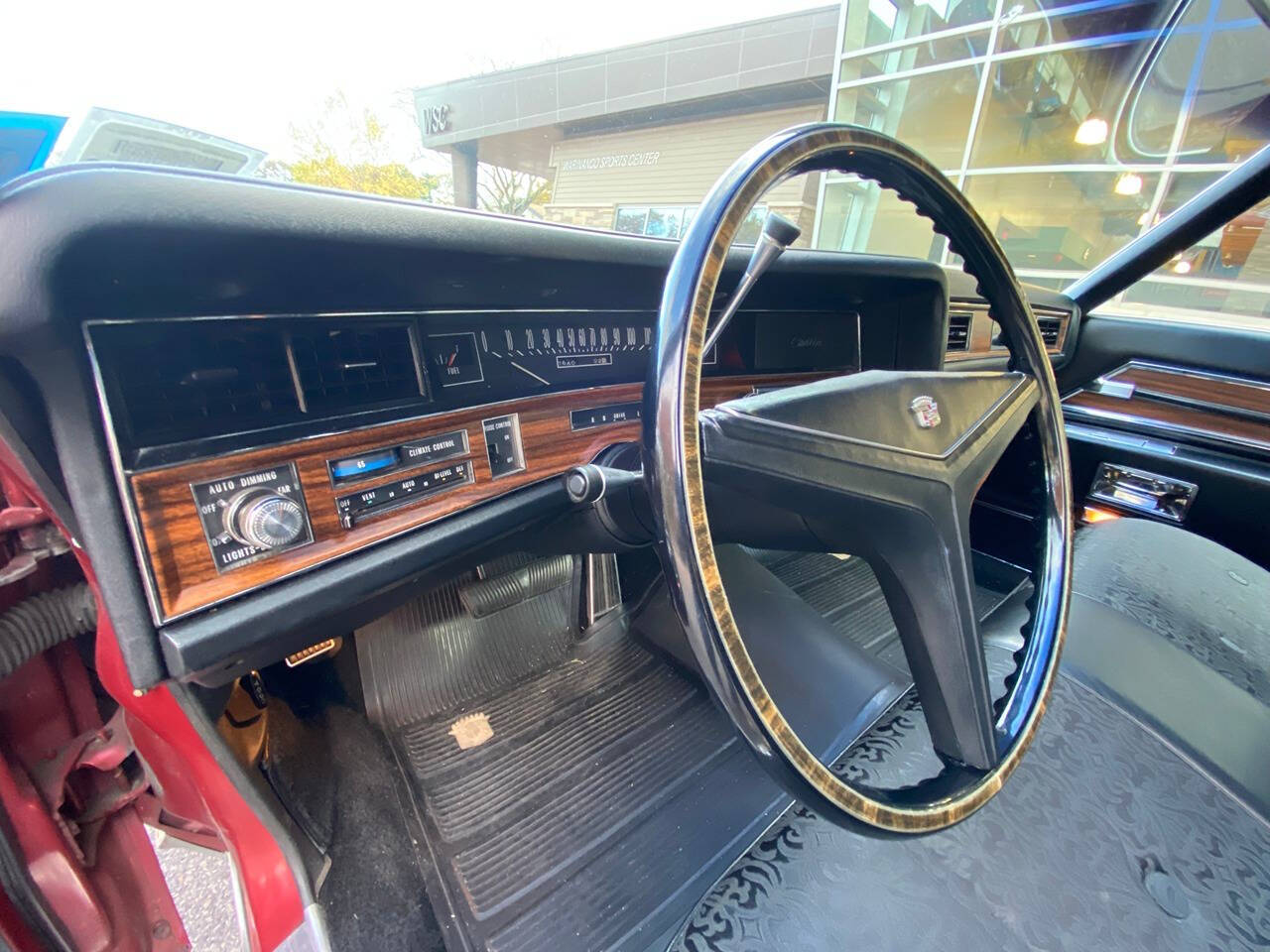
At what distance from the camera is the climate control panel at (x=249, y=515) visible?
64 cm

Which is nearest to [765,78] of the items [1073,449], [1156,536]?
[1073,449]

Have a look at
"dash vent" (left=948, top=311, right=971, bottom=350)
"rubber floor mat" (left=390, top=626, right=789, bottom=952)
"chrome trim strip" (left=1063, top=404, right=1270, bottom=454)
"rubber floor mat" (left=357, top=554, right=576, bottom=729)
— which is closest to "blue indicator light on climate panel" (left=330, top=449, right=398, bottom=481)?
"rubber floor mat" (left=357, top=554, right=576, bottom=729)

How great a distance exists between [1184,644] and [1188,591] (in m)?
0.18

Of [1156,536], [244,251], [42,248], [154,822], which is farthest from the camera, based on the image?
[1156,536]

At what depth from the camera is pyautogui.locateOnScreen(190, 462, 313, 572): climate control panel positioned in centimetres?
A: 64

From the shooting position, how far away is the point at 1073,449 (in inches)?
72.1

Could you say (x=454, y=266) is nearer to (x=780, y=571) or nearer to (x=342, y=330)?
(x=342, y=330)

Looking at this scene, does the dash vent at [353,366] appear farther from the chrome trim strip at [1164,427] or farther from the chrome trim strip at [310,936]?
the chrome trim strip at [1164,427]

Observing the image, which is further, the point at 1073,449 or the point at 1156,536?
the point at 1073,449

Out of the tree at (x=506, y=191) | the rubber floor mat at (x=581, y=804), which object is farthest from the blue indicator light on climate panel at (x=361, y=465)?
the tree at (x=506, y=191)

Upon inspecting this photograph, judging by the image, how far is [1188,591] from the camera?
1115 mm

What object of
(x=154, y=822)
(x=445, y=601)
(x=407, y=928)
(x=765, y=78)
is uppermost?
(x=765, y=78)

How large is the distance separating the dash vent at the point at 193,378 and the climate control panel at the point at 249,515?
0.20 feet

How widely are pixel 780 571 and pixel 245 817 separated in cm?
147
